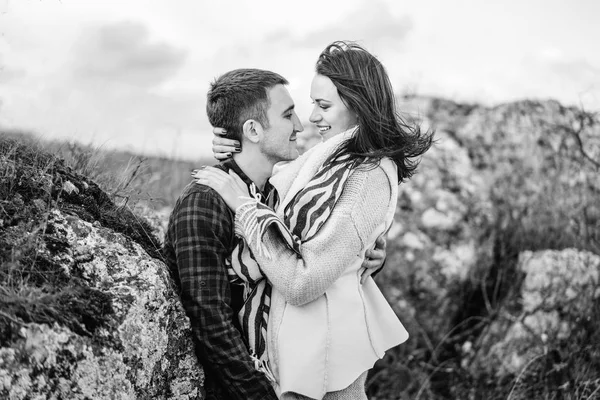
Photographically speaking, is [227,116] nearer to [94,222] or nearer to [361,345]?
[94,222]

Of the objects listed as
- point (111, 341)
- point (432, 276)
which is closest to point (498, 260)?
point (432, 276)

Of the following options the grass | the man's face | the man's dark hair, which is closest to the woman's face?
the man's face

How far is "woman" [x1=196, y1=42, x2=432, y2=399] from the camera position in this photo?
272cm

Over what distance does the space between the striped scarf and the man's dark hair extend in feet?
1.97

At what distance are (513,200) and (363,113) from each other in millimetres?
3516

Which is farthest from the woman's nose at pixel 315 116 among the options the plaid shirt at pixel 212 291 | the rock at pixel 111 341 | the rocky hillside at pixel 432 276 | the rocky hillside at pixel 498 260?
the rocky hillside at pixel 498 260

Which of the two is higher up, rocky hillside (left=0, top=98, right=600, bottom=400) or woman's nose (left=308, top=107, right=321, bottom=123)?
woman's nose (left=308, top=107, right=321, bottom=123)

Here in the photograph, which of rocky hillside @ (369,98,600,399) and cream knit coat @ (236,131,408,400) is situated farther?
rocky hillside @ (369,98,600,399)

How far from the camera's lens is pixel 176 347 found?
8.66 ft

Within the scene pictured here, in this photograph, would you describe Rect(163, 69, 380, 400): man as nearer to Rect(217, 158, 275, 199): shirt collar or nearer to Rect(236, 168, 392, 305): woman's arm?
Rect(217, 158, 275, 199): shirt collar

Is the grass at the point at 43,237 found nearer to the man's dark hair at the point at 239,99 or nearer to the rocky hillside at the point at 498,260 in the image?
the man's dark hair at the point at 239,99

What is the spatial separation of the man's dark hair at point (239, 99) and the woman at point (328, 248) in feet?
1.32

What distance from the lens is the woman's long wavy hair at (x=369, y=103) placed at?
3.16 metres

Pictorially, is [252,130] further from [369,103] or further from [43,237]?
[43,237]
